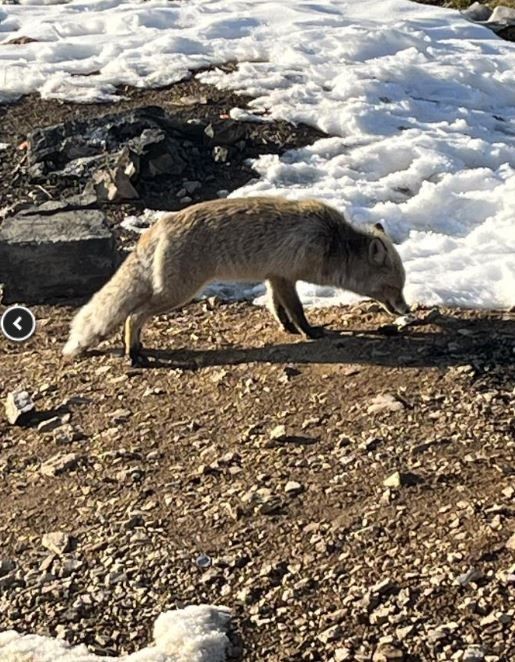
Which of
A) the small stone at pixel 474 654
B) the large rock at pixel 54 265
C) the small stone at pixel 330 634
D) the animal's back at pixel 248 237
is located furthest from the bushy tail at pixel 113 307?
the small stone at pixel 474 654

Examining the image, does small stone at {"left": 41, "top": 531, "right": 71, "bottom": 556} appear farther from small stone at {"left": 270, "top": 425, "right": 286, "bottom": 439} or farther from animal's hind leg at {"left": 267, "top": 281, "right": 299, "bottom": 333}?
animal's hind leg at {"left": 267, "top": 281, "right": 299, "bottom": 333}

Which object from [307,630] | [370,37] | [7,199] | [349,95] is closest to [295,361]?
[307,630]

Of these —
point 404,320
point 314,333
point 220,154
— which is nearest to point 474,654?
point 314,333

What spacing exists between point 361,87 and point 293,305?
7.24 meters

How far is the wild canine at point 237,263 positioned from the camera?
8203mm

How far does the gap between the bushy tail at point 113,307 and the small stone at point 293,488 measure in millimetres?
2515

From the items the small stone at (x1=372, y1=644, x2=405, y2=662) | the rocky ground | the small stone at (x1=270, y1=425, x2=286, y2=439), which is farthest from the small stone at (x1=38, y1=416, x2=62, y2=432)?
the small stone at (x1=372, y1=644, x2=405, y2=662)

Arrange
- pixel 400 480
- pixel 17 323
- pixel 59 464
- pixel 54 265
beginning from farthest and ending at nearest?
pixel 54 265
pixel 17 323
pixel 59 464
pixel 400 480

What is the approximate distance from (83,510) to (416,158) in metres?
7.59

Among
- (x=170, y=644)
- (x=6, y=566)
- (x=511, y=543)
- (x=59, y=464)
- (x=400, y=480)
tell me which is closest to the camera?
(x=170, y=644)

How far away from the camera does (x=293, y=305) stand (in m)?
8.42

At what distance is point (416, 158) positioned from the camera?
41.1 ft

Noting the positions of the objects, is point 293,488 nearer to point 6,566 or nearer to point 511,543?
point 511,543

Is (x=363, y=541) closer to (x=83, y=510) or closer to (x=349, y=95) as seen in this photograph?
(x=83, y=510)
